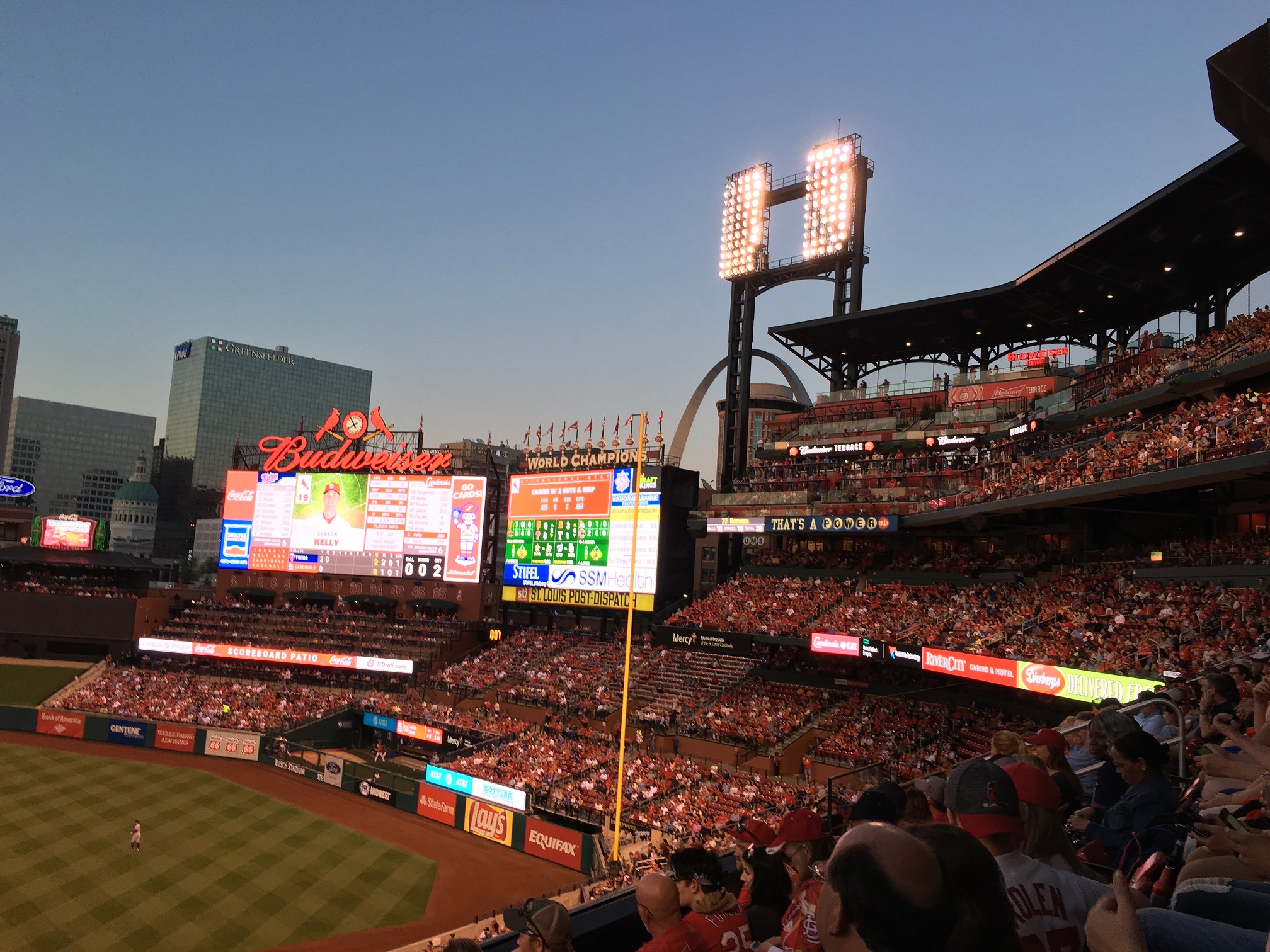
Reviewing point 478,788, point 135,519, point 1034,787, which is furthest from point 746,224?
point 135,519

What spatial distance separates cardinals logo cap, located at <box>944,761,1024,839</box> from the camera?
313cm

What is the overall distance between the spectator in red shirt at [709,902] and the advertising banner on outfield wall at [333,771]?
3297 cm

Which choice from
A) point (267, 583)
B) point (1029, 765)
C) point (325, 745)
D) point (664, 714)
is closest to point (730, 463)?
point (664, 714)

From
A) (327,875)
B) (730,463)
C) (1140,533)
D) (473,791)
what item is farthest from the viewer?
(730,463)

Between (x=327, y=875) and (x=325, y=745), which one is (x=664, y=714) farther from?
(x=325, y=745)

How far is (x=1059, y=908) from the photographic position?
309 cm

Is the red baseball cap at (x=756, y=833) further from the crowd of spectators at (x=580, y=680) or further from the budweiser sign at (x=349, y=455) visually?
the budweiser sign at (x=349, y=455)

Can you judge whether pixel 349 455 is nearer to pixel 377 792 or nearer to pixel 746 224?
pixel 377 792

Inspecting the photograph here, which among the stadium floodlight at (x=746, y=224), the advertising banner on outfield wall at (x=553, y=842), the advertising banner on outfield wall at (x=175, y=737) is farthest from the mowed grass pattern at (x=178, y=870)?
the stadium floodlight at (x=746, y=224)

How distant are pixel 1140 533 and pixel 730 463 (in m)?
20.0

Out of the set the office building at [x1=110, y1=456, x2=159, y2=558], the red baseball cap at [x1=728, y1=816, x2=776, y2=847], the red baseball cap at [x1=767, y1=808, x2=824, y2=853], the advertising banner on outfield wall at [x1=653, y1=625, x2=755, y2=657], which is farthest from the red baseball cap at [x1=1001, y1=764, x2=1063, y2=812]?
the office building at [x1=110, y1=456, x2=159, y2=558]

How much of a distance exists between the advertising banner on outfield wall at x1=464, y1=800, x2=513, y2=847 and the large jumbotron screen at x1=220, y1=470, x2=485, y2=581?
16662 millimetres

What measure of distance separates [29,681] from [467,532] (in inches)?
909

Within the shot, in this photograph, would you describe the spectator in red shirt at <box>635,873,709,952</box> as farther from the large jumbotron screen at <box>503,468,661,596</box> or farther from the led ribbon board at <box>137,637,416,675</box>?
the led ribbon board at <box>137,637,416,675</box>
